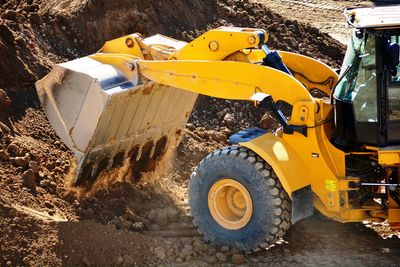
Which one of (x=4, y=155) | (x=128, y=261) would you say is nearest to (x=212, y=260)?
(x=128, y=261)

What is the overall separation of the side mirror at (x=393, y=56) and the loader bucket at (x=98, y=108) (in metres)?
2.63

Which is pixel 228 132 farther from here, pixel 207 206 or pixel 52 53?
pixel 207 206

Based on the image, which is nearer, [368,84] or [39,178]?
[368,84]

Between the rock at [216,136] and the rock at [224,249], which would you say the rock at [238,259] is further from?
the rock at [216,136]

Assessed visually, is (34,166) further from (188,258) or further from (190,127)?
(190,127)

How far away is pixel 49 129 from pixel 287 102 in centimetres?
325

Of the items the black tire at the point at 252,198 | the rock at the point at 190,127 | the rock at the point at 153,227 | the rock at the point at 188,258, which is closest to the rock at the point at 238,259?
the black tire at the point at 252,198

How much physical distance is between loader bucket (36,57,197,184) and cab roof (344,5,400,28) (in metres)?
2.22

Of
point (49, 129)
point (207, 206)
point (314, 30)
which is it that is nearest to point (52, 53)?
point (49, 129)

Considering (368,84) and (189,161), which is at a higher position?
(368,84)

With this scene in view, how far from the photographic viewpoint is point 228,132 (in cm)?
1127

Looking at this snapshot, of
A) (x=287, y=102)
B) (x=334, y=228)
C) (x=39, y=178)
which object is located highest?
(x=287, y=102)

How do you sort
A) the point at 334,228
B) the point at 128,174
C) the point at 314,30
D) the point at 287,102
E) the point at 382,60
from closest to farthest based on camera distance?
the point at 382,60, the point at 287,102, the point at 334,228, the point at 128,174, the point at 314,30

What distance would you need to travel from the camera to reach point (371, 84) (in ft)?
24.7
